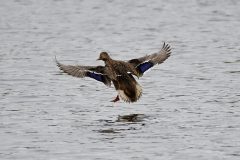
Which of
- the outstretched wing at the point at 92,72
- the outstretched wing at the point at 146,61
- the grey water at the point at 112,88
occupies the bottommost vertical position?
the grey water at the point at 112,88

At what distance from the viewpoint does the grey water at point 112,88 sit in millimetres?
10281

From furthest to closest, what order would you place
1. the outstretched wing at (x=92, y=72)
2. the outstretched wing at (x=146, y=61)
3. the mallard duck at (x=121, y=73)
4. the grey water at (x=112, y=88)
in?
the outstretched wing at (x=146, y=61) → the outstretched wing at (x=92, y=72) → the mallard duck at (x=121, y=73) → the grey water at (x=112, y=88)

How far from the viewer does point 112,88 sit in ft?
48.1

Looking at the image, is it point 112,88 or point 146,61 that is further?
point 112,88

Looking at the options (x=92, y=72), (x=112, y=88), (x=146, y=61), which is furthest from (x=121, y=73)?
(x=112, y=88)

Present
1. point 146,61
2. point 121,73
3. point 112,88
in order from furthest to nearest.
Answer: point 112,88 → point 146,61 → point 121,73

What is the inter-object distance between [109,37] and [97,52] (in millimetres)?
1851

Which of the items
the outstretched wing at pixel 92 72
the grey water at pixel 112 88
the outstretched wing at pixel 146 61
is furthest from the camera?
the outstretched wing at pixel 146 61

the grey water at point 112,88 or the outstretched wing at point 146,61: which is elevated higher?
the outstretched wing at point 146,61

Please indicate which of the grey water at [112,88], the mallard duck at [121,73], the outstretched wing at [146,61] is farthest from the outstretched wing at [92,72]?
the outstretched wing at [146,61]

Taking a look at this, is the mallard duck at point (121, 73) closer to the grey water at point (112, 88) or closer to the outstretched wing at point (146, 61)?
the outstretched wing at point (146, 61)

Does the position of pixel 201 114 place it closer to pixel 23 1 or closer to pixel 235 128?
pixel 235 128

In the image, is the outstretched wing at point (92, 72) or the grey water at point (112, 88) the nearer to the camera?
the grey water at point (112, 88)

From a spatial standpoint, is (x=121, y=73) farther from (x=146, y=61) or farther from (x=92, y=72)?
(x=146, y=61)
